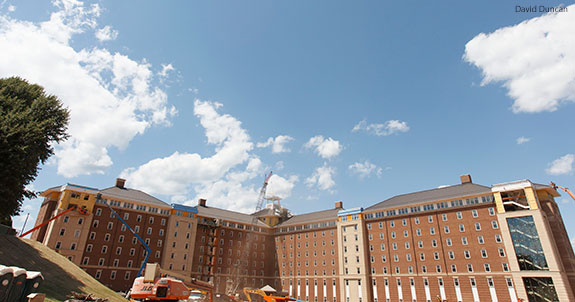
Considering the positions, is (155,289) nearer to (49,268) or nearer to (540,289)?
(49,268)

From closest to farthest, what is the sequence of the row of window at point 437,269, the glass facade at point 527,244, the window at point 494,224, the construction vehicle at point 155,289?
the construction vehicle at point 155,289 → the glass facade at point 527,244 → the row of window at point 437,269 → the window at point 494,224

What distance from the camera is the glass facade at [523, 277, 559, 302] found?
54.9 meters

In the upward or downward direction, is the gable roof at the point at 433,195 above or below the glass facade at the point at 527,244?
above

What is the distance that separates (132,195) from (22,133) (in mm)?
52604

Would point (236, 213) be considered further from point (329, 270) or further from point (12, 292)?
point (12, 292)

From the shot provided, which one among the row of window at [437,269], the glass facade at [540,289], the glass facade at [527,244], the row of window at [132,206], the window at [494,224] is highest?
the row of window at [132,206]

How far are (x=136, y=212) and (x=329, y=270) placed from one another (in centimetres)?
5590

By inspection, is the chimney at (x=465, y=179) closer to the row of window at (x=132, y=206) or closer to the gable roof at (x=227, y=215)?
the gable roof at (x=227, y=215)

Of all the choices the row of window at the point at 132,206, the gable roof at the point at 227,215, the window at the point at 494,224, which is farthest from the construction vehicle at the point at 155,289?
the gable roof at the point at 227,215

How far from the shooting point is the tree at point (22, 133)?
33.7 meters

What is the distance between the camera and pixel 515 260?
60.2 metres

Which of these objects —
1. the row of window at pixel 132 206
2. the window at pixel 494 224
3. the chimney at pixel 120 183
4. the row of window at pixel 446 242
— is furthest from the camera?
the chimney at pixel 120 183

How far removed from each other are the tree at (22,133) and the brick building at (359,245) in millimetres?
39430

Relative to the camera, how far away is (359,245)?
3270 inches
